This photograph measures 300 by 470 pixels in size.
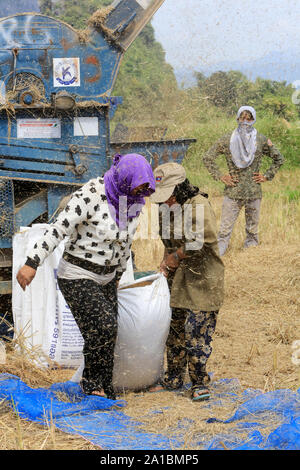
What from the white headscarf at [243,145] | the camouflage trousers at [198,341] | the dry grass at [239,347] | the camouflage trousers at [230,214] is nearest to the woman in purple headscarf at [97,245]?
the dry grass at [239,347]

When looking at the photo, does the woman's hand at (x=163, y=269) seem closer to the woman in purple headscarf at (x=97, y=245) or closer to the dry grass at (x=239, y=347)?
the woman in purple headscarf at (x=97, y=245)

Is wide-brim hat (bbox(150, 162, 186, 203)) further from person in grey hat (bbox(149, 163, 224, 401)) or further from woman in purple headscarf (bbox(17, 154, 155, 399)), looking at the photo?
woman in purple headscarf (bbox(17, 154, 155, 399))

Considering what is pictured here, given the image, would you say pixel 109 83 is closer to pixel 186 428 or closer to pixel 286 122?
pixel 186 428

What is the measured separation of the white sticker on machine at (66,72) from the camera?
20.1 ft

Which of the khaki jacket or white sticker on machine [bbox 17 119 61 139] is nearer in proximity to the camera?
the khaki jacket

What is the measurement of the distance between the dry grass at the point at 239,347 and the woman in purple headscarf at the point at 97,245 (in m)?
0.36

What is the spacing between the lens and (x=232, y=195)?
778cm

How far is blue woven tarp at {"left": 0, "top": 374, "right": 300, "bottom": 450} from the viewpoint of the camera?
9.89ft

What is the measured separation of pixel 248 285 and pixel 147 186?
3.29m

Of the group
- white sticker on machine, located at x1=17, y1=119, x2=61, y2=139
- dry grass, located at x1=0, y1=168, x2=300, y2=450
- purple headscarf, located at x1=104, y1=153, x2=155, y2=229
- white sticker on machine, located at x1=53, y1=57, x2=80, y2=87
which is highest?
white sticker on machine, located at x1=53, y1=57, x2=80, y2=87

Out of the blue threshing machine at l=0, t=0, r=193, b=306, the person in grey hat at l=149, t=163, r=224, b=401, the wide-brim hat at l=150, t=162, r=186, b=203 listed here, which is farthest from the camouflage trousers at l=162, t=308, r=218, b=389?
the blue threshing machine at l=0, t=0, r=193, b=306

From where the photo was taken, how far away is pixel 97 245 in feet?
12.3

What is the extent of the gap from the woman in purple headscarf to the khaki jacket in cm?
38
